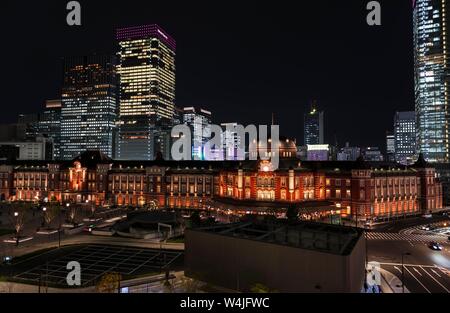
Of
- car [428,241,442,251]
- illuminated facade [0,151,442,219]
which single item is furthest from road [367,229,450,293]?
illuminated facade [0,151,442,219]

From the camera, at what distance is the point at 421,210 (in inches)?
3964

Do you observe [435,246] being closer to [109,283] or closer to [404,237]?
[404,237]

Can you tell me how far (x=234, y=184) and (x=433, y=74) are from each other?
448 feet

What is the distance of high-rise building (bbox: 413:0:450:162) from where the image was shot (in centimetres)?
17188

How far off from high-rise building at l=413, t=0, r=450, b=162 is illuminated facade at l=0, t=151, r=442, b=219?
268 ft

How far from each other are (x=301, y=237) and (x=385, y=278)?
15293 millimetres

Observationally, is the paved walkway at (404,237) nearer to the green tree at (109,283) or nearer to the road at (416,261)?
the road at (416,261)

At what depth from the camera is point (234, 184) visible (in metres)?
95.3

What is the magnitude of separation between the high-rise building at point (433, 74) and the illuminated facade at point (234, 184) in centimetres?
8178

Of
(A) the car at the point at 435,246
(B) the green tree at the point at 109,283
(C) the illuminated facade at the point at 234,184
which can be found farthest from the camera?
(C) the illuminated facade at the point at 234,184

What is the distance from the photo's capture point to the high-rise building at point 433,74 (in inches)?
6767
